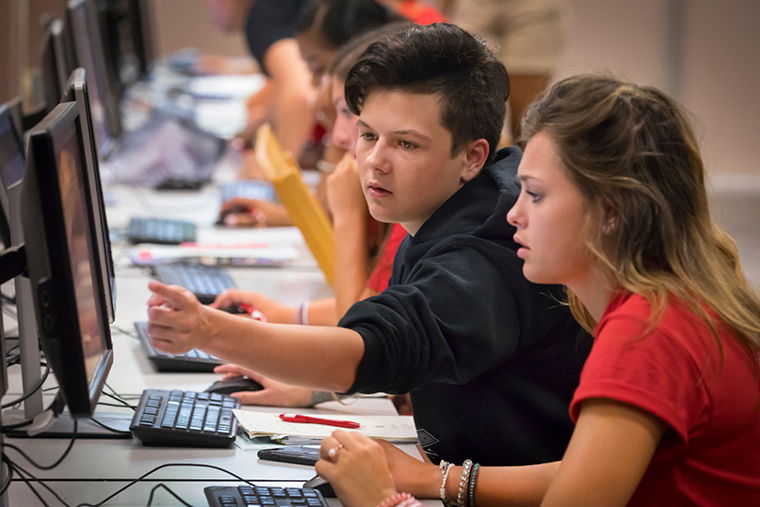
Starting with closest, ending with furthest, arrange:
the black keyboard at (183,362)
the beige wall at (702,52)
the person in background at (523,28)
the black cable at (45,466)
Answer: the black cable at (45,466) < the black keyboard at (183,362) < the person in background at (523,28) < the beige wall at (702,52)

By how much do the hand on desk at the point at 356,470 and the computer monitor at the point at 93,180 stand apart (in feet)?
1.15

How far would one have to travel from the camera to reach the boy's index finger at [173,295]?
33.3 inches

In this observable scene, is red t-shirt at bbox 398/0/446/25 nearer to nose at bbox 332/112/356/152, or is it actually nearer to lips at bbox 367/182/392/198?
nose at bbox 332/112/356/152

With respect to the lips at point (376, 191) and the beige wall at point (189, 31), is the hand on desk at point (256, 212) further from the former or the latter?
the beige wall at point (189, 31)

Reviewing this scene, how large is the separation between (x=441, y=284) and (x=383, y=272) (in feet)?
1.73

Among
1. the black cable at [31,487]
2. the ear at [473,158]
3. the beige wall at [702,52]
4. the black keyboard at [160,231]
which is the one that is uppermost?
the ear at [473,158]

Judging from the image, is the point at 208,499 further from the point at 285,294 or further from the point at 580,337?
the point at 285,294

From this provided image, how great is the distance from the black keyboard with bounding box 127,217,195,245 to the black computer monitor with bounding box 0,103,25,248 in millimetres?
724

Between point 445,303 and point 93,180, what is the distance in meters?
0.49

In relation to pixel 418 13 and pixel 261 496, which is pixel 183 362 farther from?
pixel 418 13

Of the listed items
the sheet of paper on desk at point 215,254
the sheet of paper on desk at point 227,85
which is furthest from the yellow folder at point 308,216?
the sheet of paper on desk at point 227,85

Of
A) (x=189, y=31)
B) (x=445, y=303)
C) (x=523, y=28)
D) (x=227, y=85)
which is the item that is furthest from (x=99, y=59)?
(x=189, y=31)

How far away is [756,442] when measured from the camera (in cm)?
85

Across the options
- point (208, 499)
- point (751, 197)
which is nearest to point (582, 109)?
point (208, 499)
